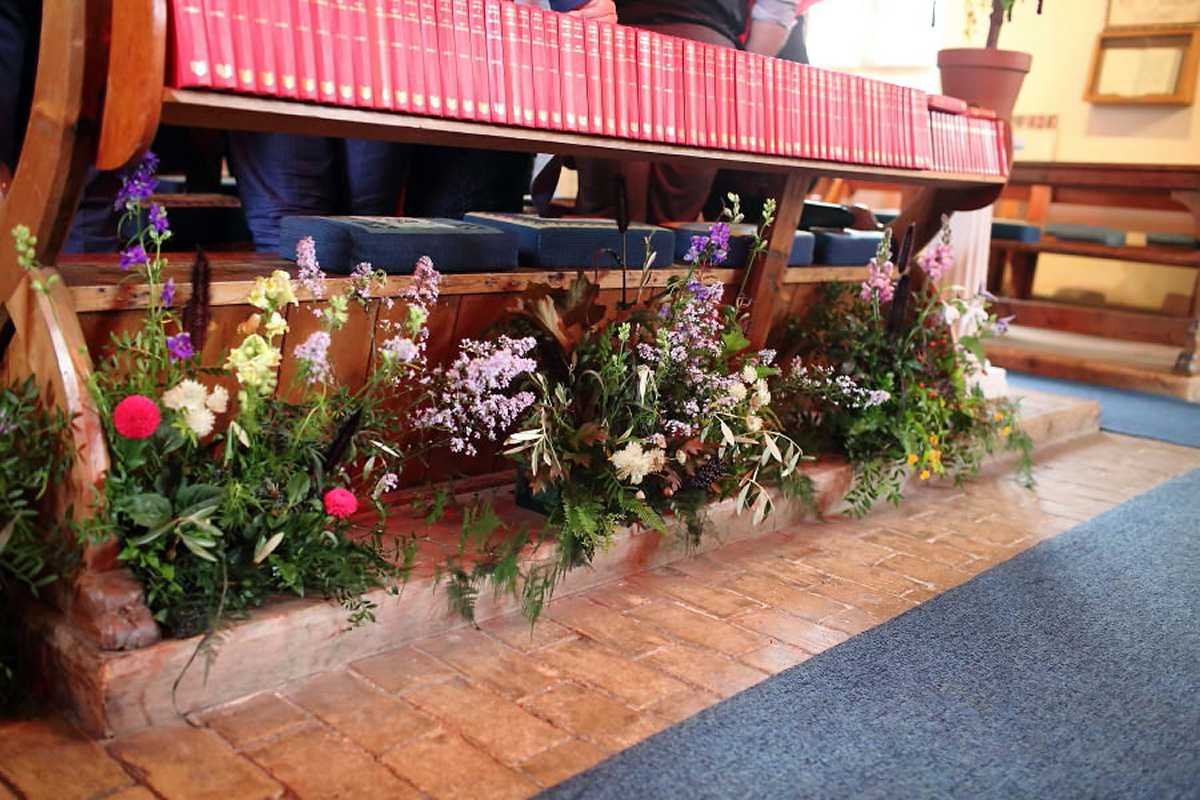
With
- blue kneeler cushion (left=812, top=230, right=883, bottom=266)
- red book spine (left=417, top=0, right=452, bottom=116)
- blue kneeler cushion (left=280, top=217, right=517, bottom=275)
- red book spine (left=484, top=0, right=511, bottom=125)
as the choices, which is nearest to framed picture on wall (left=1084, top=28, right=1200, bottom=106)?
blue kneeler cushion (left=812, top=230, right=883, bottom=266)

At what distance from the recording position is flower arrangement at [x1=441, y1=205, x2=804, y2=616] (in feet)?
7.14

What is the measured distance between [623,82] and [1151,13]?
22.5ft

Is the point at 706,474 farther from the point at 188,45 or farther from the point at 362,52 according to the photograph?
the point at 188,45

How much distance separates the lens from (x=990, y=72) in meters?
3.76

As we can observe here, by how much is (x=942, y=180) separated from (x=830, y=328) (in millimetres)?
536

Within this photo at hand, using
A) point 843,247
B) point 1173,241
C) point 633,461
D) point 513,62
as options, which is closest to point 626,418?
point 633,461

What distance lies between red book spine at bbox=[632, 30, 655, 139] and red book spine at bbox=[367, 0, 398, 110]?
0.56 meters

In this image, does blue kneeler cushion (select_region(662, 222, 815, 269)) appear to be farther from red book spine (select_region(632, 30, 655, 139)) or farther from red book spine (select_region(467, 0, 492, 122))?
red book spine (select_region(467, 0, 492, 122))

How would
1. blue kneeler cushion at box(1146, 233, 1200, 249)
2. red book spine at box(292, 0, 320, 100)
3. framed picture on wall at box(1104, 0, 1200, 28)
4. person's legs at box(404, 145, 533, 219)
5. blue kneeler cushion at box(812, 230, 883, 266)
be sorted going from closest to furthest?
red book spine at box(292, 0, 320, 100) → person's legs at box(404, 145, 533, 219) → blue kneeler cushion at box(812, 230, 883, 266) → blue kneeler cushion at box(1146, 233, 1200, 249) → framed picture on wall at box(1104, 0, 1200, 28)

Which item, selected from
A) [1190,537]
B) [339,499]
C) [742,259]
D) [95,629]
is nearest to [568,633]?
[339,499]

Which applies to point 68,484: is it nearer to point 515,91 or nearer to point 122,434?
point 122,434

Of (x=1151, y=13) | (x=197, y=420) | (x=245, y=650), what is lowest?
(x=245, y=650)

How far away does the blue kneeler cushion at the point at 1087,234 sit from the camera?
6.36m

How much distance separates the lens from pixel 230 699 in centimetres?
170
